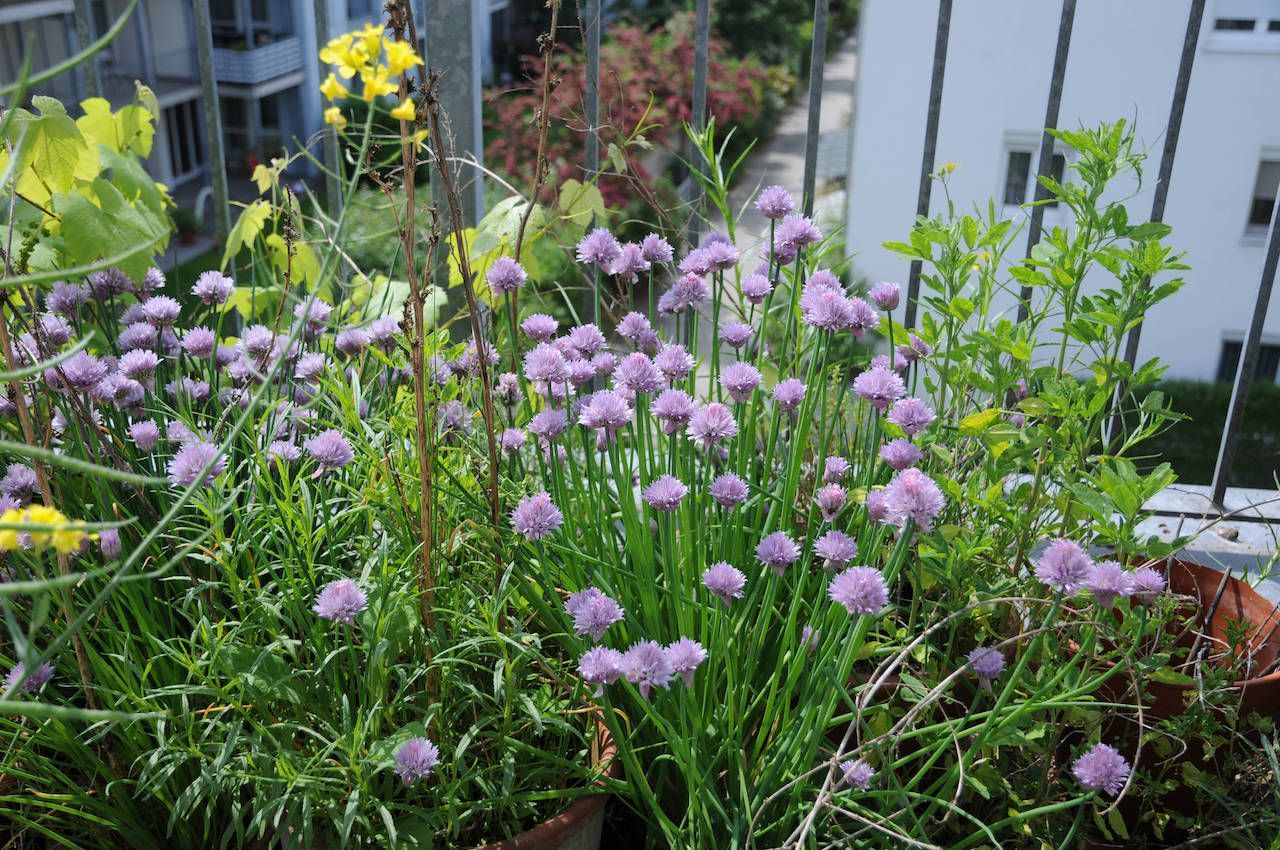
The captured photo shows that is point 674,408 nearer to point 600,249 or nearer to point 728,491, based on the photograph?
point 728,491

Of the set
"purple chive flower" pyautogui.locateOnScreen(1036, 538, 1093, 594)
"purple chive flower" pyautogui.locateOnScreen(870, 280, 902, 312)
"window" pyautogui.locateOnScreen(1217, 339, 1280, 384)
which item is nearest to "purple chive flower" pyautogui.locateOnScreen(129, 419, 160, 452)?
"purple chive flower" pyautogui.locateOnScreen(870, 280, 902, 312)

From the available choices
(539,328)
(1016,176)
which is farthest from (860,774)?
(1016,176)

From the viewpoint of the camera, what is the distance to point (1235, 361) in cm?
1134

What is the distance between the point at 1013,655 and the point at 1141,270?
0.49 m

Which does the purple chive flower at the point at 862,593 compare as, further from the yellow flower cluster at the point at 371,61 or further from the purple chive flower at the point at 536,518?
the yellow flower cluster at the point at 371,61

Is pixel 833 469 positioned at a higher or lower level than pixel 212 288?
lower

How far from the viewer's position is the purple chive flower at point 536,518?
1.12m

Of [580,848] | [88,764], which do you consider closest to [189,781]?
[88,764]

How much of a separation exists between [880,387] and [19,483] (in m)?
0.99

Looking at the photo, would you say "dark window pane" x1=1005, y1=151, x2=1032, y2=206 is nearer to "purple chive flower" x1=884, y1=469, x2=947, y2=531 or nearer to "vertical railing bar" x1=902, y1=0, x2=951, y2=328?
"vertical railing bar" x1=902, y1=0, x2=951, y2=328

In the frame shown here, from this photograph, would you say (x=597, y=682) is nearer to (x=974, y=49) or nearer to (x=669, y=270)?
(x=669, y=270)

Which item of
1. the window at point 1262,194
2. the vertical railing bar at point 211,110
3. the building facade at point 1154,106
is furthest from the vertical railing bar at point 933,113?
the window at point 1262,194

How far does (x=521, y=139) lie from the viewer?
12375mm

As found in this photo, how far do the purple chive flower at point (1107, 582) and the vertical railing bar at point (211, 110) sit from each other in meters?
1.47
